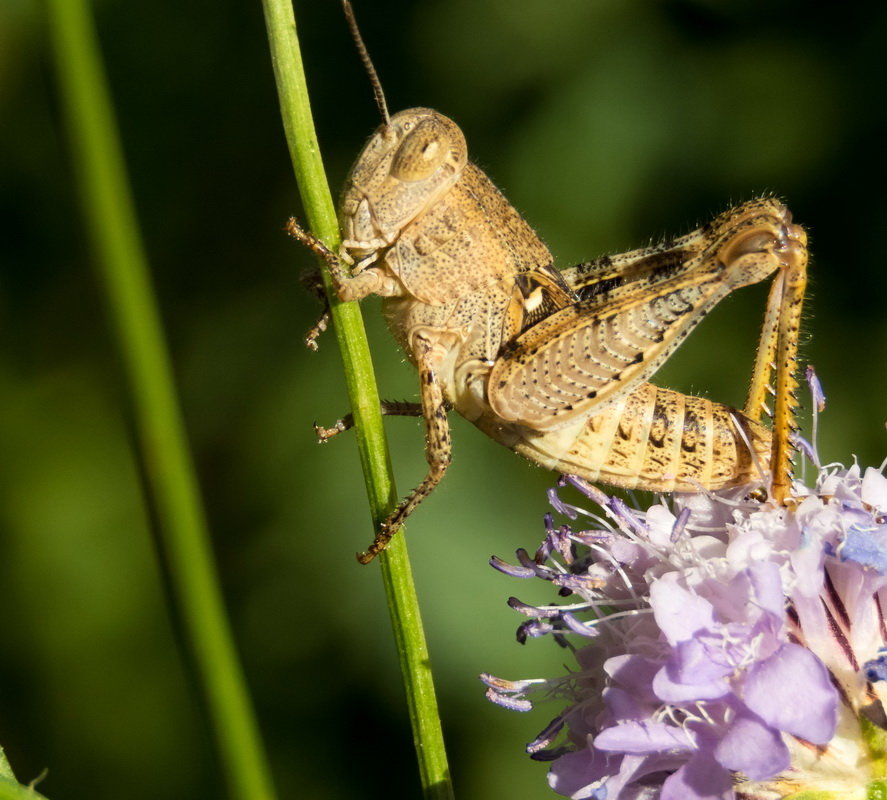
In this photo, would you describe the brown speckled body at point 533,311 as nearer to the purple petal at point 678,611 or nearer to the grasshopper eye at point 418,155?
the grasshopper eye at point 418,155

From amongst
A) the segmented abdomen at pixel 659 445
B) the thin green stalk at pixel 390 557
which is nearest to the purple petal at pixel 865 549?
the segmented abdomen at pixel 659 445

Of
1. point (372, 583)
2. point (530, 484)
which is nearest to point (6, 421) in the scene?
point (372, 583)

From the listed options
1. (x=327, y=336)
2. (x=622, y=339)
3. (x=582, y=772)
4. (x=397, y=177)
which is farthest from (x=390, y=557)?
(x=327, y=336)

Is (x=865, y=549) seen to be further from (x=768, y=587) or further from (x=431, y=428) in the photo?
(x=431, y=428)

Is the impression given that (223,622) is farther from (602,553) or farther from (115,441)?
(115,441)

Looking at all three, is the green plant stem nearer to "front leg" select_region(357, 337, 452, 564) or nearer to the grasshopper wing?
"front leg" select_region(357, 337, 452, 564)

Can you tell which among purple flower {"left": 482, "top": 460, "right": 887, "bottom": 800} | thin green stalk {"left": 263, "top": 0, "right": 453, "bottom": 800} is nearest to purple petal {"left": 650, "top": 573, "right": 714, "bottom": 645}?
purple flower {"left": 482, "top": 460, "right": 887, "bottom": 800}

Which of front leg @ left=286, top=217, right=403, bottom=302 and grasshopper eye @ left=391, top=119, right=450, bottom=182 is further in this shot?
grasshopper eye @ left=391, top=119, right=450, bottom=182
